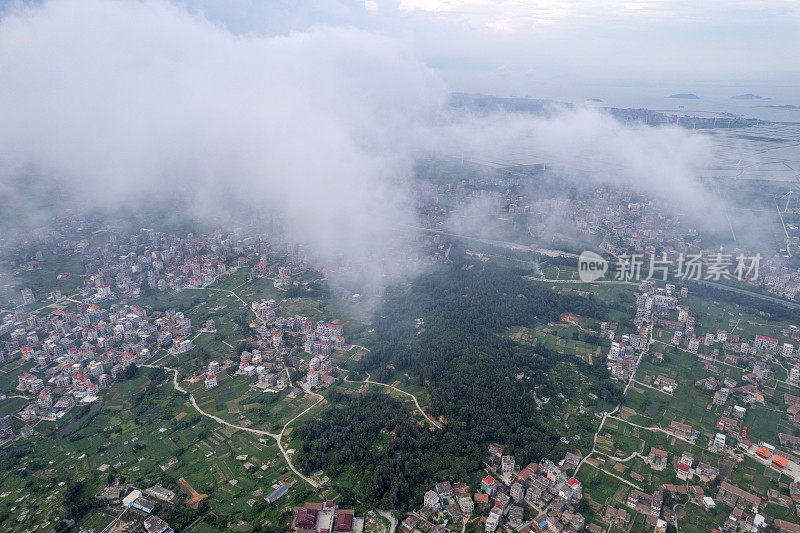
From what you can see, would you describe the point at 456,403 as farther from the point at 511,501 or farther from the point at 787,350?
the point at 787,350

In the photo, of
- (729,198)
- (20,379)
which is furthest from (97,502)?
(729,198)

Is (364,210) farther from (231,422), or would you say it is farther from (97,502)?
(97,502)

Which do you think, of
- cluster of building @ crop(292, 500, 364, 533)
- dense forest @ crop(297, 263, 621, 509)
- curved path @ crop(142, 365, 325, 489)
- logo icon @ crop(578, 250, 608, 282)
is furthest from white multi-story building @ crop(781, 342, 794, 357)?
curved path @ crop(142, 365, 325, 489)

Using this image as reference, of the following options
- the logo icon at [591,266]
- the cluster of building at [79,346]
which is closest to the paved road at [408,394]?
the cluster of building at [79,346]

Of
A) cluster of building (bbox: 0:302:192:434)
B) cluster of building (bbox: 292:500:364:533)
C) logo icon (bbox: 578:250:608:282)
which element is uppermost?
cluster of building (bbox: 0:302:192:434)

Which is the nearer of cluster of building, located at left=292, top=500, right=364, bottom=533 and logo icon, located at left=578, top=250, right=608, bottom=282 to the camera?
cluster of building, located at left=292, top=500, right=364, bottom=533

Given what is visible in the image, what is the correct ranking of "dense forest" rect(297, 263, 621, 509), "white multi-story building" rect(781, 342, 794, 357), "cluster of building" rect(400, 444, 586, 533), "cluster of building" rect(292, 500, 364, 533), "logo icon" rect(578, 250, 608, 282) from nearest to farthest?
"cluster of building" rect(292, 500, 364, 533) → "cluster of building" rect(400, 444, 586, 533) → "dense forest" rect(297, 263, 621, 509) → "white multi-story building" rect(781, 342, 794, 357) → "logo icon" rect(578, 250, 608, 282)

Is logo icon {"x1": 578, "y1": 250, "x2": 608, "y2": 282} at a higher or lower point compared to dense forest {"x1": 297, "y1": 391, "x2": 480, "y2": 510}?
lower

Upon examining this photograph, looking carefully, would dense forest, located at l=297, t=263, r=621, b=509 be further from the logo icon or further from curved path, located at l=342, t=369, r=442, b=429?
the logo icon
